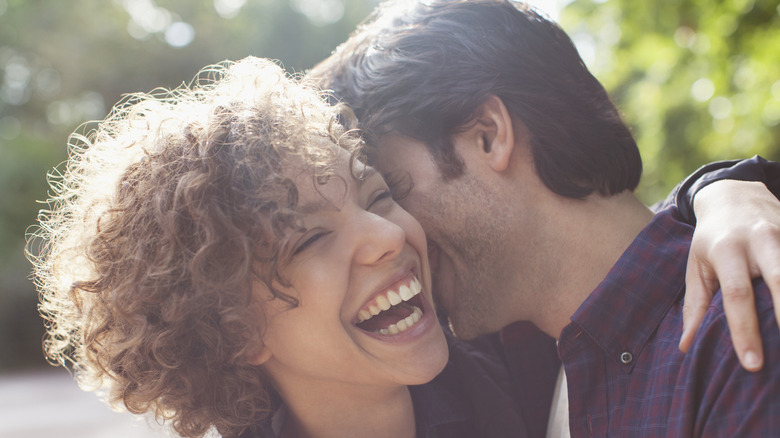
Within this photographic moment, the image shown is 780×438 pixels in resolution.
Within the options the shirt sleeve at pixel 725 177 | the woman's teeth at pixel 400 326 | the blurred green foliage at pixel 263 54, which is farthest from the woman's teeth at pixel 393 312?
the blurred green foliage at pixel 263 54

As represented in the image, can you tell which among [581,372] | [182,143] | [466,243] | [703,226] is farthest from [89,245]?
[703,226]

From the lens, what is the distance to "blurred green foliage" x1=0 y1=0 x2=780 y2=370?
4293 mm

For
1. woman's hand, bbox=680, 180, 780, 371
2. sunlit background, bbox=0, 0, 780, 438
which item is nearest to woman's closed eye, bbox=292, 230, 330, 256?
woman's hand, bbox=680, 180, 780, 371

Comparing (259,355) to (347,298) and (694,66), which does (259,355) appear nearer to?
(347,298)

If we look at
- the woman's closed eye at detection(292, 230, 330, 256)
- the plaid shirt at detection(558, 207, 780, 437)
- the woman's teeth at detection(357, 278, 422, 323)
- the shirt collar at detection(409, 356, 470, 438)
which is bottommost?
the shirt collar at detection(409, 356, 470, 438)

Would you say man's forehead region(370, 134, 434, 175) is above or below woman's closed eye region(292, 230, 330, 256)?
above

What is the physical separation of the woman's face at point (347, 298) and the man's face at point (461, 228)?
328 millimetres

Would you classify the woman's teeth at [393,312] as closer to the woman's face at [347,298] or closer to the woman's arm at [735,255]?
the woman's face at [347,298]

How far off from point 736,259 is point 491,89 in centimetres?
110

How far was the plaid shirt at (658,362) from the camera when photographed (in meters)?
1.42

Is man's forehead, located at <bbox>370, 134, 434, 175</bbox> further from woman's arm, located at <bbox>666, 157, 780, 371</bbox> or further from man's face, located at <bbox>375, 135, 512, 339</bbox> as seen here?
woman's arm, located at <bbox>666, 157, 780, 371</bbox>

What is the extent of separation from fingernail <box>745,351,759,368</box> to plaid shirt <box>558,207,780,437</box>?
0.03 metres

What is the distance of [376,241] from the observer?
1.87m

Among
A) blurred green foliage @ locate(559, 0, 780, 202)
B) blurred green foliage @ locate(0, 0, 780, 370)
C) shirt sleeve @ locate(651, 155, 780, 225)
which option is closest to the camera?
shirt sleeve @ locate(651, 155, 780, 225)
